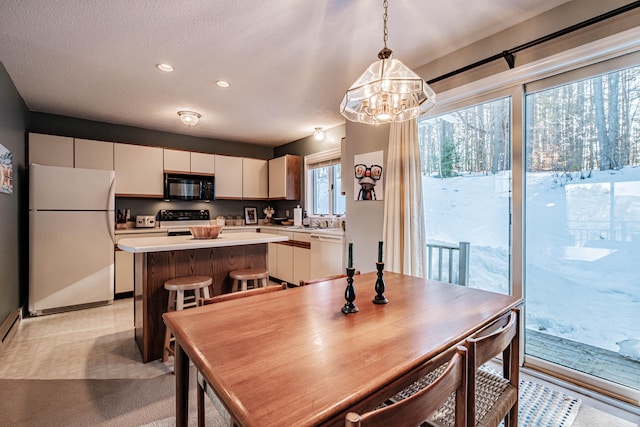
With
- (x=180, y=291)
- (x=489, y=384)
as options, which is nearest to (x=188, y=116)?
(x=180, y=291)

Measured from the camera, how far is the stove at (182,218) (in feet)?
15.4

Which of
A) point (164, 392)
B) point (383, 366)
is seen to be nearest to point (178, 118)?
point (164, 392)

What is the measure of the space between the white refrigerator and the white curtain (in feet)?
10.8

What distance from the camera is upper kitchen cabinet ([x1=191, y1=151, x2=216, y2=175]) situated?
473 centimetres

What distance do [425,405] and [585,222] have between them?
1.87 m

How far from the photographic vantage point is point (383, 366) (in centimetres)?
84

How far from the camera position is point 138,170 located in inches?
168

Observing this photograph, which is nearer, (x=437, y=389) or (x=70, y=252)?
(x=437, y=389)

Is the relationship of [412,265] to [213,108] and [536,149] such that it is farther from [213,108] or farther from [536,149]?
[213,108]

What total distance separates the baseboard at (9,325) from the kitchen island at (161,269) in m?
1.09

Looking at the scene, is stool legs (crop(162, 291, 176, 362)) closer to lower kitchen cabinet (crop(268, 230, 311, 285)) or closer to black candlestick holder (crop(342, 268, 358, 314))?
black candlestick holder (crop(342, 268, 358, 314))

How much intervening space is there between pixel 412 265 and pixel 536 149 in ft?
4.09

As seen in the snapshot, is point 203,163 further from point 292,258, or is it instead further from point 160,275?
point 160,275

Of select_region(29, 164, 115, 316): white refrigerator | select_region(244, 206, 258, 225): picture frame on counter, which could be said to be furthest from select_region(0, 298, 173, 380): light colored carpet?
select_region(244, 206, 258, 225): picture frame on counter
